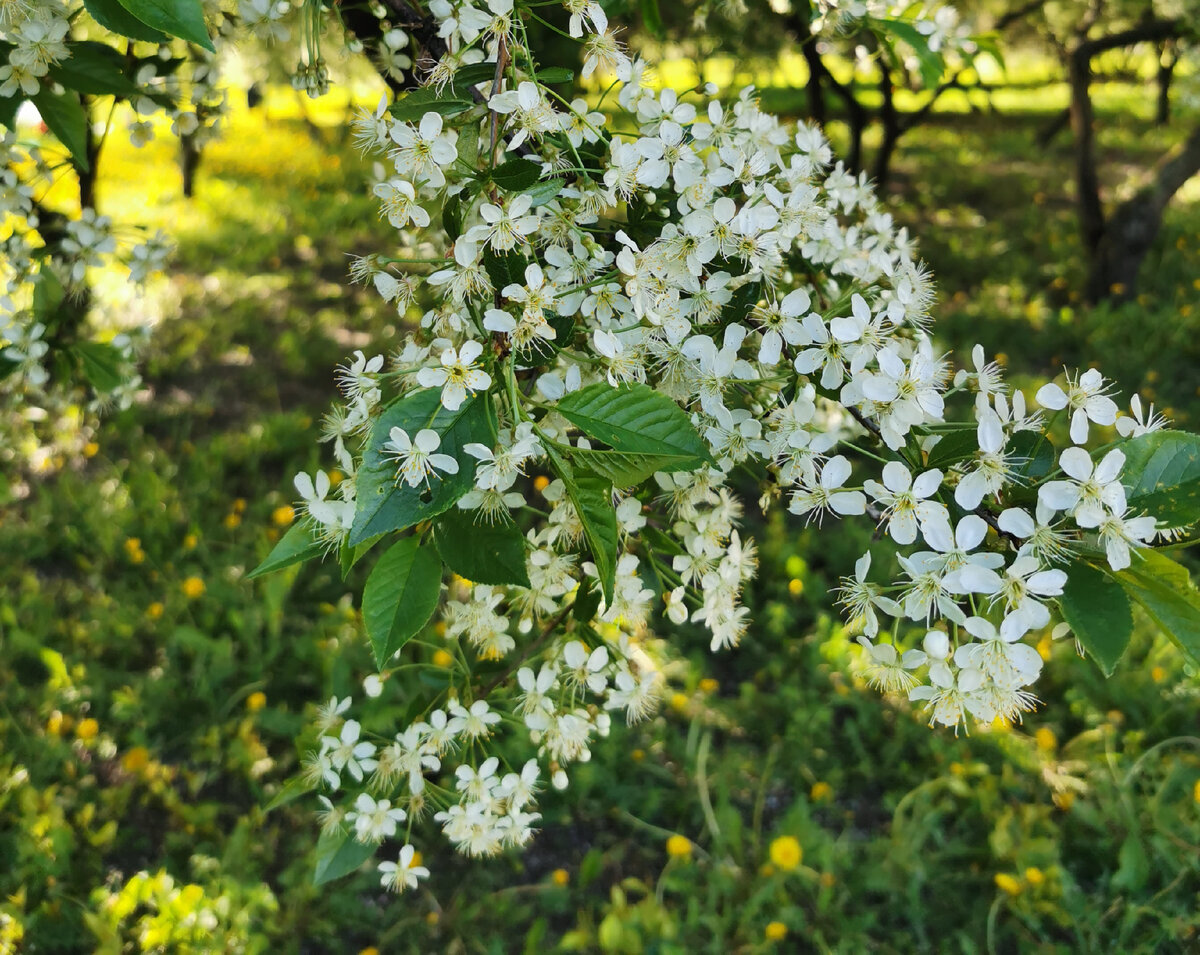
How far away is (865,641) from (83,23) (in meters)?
2.40

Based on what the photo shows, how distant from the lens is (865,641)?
871 mm

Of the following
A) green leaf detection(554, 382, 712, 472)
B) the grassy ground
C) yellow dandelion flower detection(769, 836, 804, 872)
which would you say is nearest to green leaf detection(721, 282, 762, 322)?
green leaf detection(554, 382, 712, 472)

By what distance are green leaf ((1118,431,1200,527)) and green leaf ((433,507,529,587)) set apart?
56cm

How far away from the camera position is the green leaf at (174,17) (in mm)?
796

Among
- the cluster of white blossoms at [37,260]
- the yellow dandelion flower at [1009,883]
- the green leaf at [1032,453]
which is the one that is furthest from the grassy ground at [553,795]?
the green leaf at [1032,453]

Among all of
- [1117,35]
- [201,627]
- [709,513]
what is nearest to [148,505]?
[201,627]

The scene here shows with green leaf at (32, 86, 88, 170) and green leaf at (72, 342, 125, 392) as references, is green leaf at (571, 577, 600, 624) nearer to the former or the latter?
green leaf at (32, 86, 88, 170)

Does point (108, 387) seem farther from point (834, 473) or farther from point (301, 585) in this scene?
point (301, 585)

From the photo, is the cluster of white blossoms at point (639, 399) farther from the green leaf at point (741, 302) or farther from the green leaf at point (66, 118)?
the green leaf at point (66, 118)

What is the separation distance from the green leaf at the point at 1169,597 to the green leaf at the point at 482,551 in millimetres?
550

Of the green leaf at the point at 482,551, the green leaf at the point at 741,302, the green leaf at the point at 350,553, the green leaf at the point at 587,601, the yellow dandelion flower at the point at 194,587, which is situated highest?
the green leaf at the point at 741,302

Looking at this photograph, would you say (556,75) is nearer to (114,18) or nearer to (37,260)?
(114,18)

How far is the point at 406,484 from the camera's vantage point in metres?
0.76

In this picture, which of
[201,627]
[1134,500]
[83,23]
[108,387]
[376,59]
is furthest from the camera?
[201,627]
